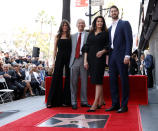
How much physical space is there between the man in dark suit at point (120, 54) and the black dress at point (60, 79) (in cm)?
114

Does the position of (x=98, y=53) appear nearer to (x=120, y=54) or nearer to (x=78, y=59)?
(x=120, y=54)

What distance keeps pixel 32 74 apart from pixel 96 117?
763 cm

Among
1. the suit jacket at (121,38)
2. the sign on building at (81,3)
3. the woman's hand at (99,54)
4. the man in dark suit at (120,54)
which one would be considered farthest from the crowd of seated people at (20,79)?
the suit jacket at (121,38)

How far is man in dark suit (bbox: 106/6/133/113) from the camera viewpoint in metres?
4.97

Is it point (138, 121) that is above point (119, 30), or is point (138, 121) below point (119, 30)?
below

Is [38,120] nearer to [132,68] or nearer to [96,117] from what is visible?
[96,117]

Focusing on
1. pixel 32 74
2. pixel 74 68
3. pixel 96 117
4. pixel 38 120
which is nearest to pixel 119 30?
pixel 74 68

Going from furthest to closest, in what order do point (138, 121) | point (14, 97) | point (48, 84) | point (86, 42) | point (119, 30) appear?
point (14, 97) → point (48, 84) → point (86, 42) → point (119, 30) → point (138, 121)

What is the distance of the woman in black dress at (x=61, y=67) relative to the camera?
582 centimetres

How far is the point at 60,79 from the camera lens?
19.8ft

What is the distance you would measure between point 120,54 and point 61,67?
1543mm

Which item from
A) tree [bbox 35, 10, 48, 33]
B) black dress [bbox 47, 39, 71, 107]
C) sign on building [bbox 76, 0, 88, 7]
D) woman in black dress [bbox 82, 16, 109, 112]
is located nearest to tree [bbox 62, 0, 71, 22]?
black dress [bbox 47, 39, 71, 107]

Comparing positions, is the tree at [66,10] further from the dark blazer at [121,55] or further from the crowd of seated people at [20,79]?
the dark blazer at [121,55]

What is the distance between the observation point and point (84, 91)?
5668mm
